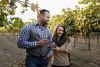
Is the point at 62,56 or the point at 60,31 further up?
the point at 60,31

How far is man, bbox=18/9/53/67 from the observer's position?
3.55 meters

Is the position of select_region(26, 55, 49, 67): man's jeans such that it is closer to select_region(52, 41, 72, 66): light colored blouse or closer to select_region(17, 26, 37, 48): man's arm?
select_region(17, 26, 37, 48): man's arm

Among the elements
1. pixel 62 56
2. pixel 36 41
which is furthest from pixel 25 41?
pixel 62 56

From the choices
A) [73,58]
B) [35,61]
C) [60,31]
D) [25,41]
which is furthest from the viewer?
[73,58]

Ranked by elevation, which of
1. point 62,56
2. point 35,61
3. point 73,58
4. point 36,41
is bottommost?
point 73,58

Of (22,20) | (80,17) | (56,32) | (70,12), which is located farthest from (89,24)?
(22,20)

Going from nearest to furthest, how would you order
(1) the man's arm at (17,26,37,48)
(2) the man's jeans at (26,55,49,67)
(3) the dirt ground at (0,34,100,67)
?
Answer: (1) the man's arm at (17,26,37,48)
(2) the man's jeans at (26,55,49,67)
(3) the dirt ground at (0,34,100,67)

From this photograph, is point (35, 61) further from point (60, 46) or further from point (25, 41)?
point (60, 46)

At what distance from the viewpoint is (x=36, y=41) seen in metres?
3.64

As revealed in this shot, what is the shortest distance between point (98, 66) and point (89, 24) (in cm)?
1070

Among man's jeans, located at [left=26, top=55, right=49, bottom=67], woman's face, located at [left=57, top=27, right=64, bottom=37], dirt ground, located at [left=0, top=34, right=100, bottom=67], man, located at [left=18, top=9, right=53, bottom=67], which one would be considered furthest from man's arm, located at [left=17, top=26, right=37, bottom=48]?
dirt ground, located at [left=0, top=34, right=100, bottom=67]

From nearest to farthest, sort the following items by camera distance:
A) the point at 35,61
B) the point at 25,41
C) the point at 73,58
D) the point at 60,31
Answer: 1. the point at 25,41
2. the point at 35,61
3. the point at 60,31
4. the point at 73,58

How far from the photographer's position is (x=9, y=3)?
2.40m

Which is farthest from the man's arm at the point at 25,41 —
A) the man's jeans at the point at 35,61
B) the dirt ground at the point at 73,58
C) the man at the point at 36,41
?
the dirt ground at the point at 73,58
